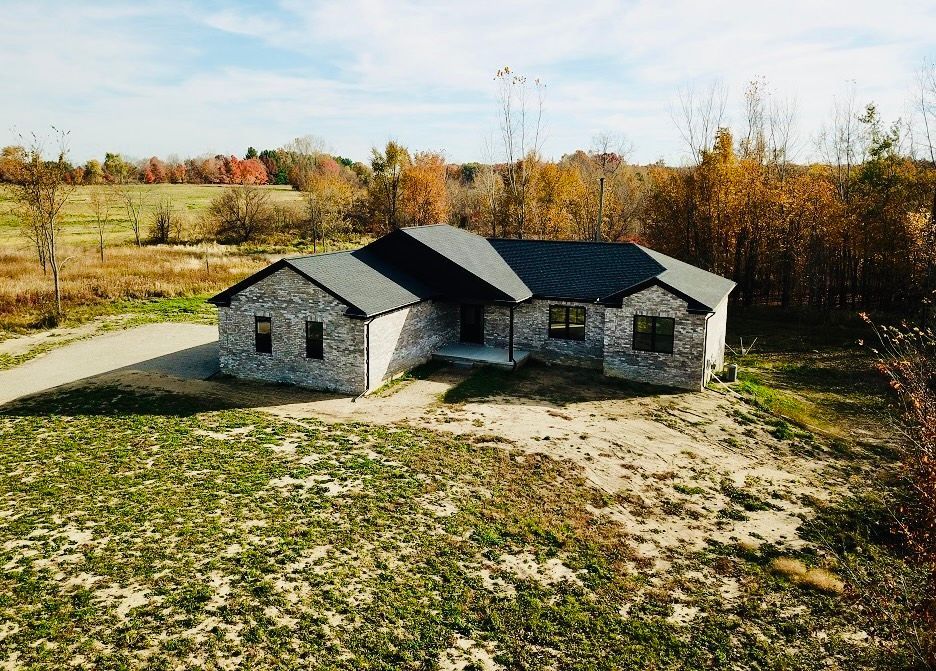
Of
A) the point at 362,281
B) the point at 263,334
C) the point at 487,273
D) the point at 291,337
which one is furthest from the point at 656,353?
the point at 263,334

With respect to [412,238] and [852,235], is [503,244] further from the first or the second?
[852,235]

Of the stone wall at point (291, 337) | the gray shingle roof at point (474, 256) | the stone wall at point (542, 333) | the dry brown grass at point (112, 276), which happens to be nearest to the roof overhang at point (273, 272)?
the stone wall at point (291, 337)

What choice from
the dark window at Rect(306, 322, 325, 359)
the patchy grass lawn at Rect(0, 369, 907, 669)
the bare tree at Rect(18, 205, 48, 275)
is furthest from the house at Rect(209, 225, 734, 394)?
the bare tree at Rect(18, 205, 48, 275)

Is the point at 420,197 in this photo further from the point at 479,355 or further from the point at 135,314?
the point at 479,355

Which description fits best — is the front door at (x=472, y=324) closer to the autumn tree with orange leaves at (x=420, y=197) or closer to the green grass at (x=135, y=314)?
the green grass at (x=135, y=314)

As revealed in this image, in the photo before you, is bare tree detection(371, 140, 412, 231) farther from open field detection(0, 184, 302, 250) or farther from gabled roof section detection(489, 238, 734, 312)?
gabled roof section detection(489, 238, 734, 312)

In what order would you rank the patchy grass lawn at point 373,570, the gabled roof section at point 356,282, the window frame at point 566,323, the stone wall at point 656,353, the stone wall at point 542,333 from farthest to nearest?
the window frame at point 566,323 → the stone wall at point 542,333 → the stone wall at point 656,353 → the gabled roof section at point 356,282 → the patchy grass lawn at point 373,570
